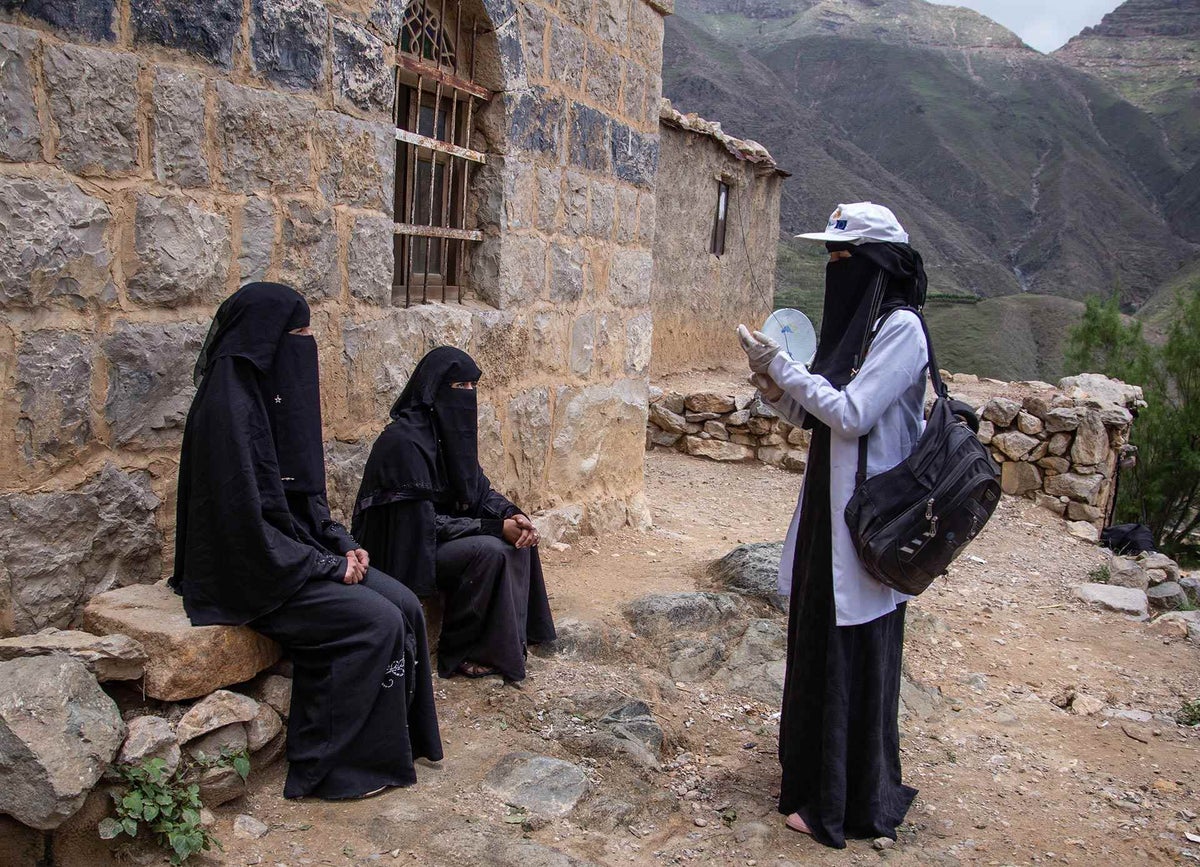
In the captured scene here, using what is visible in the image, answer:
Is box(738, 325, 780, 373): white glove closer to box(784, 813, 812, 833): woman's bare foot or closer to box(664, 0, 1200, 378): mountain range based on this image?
box(784, 813, 812, 833): woman's bare foot

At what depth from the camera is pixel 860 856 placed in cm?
271

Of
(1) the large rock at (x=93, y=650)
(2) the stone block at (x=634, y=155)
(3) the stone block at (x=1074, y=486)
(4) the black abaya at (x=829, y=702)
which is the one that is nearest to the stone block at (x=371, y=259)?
(1) the large rock at (x=93, y=650)

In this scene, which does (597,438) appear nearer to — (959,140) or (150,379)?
(150,379)

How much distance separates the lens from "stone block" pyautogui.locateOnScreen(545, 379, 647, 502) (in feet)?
17.1

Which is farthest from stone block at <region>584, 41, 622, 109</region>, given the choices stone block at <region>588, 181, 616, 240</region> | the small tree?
the small tree

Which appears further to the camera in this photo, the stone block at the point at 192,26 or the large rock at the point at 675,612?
the large rock at the point at 675,612

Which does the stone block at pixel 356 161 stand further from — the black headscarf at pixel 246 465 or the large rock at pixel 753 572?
the large rock at pixel 753 572

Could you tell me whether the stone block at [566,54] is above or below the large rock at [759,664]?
above

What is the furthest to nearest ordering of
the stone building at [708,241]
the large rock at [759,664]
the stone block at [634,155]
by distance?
the stone building at [708,241] → the stone block at [634,155] → the large rock at [759,664]

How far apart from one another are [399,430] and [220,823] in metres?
1.41

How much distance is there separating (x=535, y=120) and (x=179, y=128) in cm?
207

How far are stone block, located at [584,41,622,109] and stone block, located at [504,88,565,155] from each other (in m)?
0.32

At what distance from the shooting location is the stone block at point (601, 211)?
525 cm

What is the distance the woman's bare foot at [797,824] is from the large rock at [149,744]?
1.66 meters
